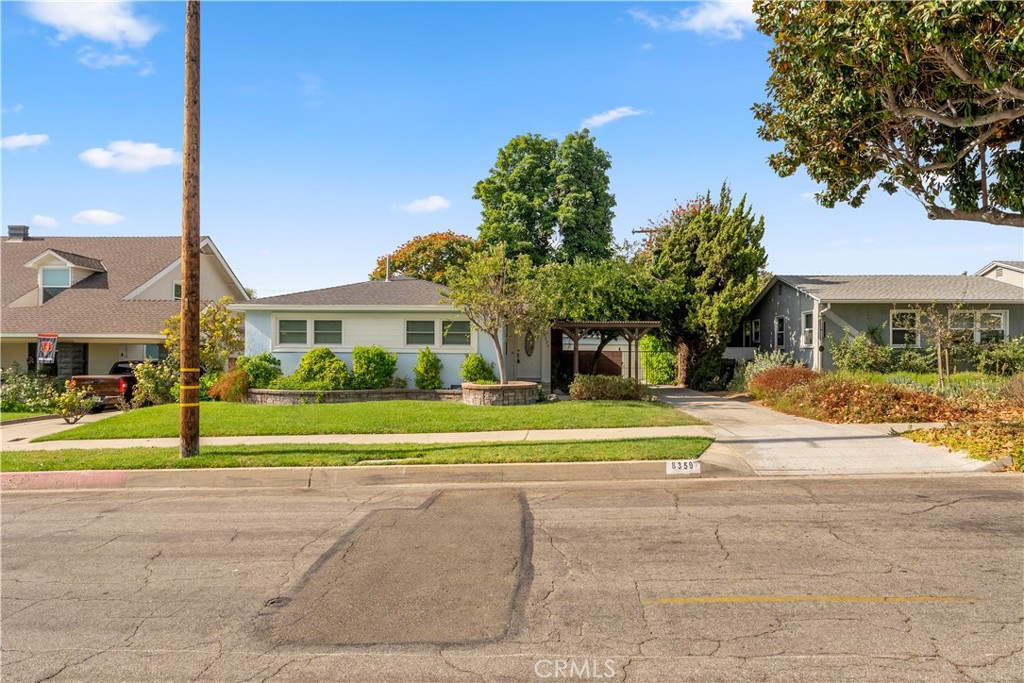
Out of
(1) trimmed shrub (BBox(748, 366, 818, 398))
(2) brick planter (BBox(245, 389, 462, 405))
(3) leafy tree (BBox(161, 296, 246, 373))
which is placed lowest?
(2) brick planter (BBox(245, 389, 462, 405))

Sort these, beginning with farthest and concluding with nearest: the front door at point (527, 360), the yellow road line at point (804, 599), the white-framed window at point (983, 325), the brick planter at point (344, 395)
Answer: the front door at point (527, 360) < the white-framed window at point (983, 325) < the brick planter at point (344, 395) < the yellow road line at point (804, 599)

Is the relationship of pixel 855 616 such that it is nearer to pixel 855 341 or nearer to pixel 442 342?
pixel 442 342

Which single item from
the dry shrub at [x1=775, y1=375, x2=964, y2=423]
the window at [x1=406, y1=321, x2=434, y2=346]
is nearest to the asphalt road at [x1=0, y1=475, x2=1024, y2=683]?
the dry shrub at [x1=775, y1=375, x2=964, y2=423]

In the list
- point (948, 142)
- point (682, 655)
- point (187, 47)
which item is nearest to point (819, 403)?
point (948, 142)

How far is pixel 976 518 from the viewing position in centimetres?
746

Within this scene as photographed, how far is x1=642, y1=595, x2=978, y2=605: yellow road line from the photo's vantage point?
5153mm

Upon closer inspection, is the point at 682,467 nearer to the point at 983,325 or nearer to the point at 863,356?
the point at 863,356

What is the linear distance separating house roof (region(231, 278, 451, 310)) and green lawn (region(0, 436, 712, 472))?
9.03 metres

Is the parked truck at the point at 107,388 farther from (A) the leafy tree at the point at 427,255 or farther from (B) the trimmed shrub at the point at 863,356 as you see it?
(A) the leafy tree at the point at 427,255

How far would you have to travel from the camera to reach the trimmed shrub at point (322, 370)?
66.0 feet

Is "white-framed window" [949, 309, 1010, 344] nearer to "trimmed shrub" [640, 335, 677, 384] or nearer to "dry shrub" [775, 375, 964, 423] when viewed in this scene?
"dry shrub" [775, 375, 964, 423]

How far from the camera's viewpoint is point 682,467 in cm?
1052

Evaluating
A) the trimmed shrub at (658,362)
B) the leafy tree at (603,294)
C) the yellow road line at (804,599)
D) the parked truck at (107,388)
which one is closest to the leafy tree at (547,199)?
the trimmed shrub at (658,362)

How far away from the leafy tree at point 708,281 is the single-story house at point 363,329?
322 inches
